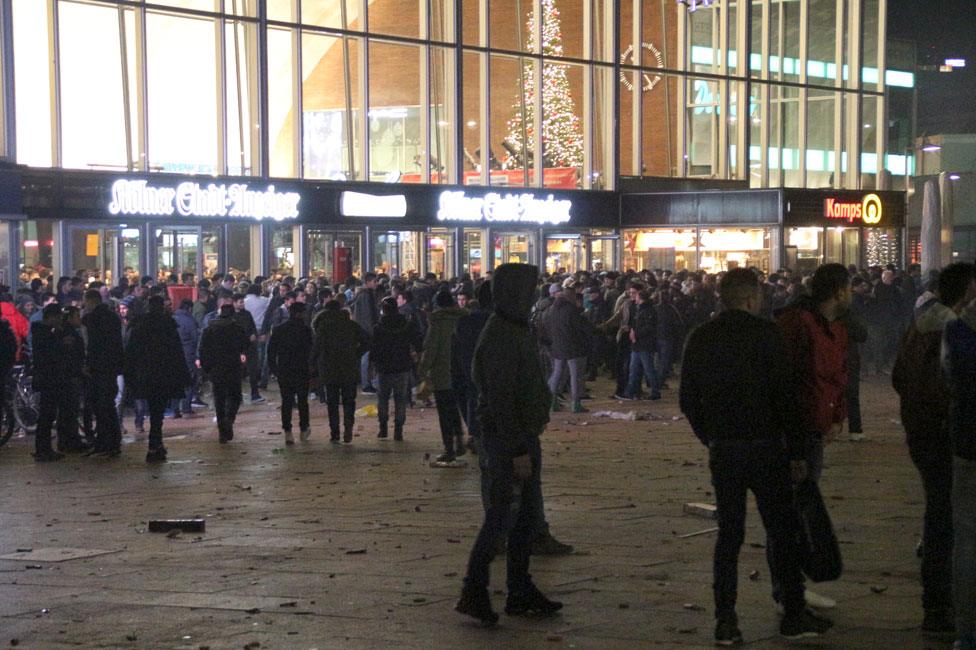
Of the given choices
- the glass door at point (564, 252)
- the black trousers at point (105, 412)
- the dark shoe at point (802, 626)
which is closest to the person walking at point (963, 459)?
the dark shoe at point (802, 626)

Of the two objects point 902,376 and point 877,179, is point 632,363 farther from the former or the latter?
point 877,179

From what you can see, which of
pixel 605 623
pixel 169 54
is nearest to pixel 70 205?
pixel 169 54

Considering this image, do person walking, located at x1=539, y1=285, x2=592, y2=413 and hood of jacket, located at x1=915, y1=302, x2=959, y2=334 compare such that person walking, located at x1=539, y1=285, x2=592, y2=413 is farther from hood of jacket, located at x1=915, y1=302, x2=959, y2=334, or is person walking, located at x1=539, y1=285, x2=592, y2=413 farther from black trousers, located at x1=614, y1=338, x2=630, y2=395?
hood of jacket, located at x1=915, y1=302, x2=959, y2=334

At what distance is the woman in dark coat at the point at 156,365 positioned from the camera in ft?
54.1

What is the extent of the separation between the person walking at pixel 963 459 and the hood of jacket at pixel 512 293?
235 centimetres

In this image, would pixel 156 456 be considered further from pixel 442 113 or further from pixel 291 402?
pixel 442 113

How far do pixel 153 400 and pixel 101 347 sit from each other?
105cm

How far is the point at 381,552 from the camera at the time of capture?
1009 cm

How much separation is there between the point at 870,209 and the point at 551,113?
9.40m

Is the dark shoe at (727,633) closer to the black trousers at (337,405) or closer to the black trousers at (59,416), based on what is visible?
the black trousers at (337,405)

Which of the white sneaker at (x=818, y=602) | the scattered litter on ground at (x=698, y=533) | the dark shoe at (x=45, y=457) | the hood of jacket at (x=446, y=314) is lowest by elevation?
the dark shoe at (x=45, y=457)

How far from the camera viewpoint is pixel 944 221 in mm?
28656

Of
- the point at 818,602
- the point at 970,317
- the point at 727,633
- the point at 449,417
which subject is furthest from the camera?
the point at 449,417

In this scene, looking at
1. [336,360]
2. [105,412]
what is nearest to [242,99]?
[336,360]
